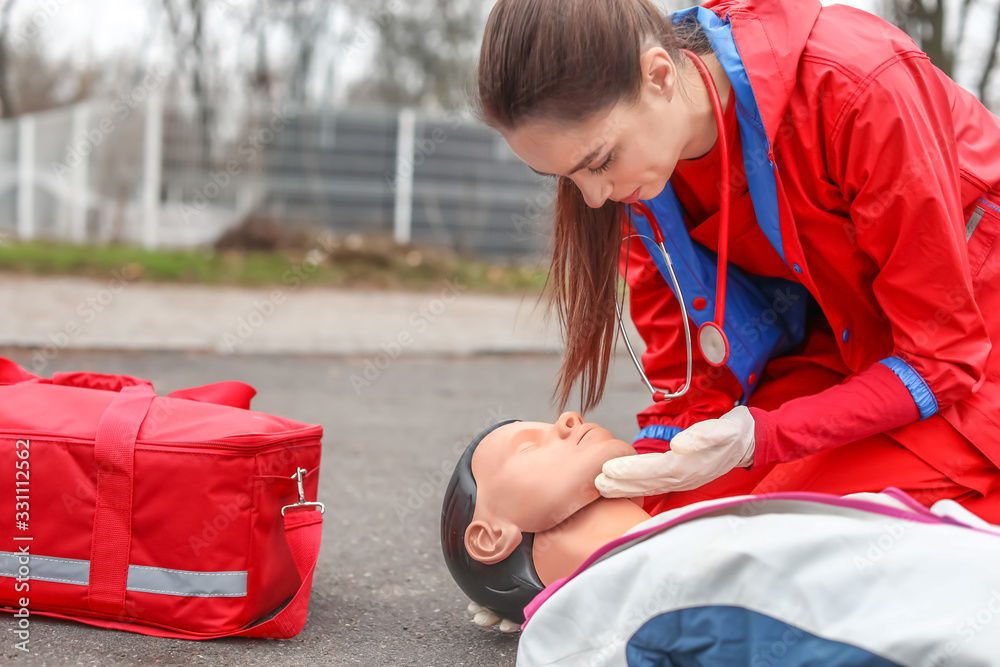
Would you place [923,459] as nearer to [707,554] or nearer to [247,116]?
[707,554]

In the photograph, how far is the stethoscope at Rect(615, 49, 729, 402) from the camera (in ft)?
5.65

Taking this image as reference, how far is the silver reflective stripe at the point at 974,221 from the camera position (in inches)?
68.9

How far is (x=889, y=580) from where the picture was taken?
52.1 inches

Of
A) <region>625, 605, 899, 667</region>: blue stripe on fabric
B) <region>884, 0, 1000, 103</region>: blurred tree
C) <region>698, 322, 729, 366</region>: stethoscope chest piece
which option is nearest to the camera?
<region>625, 605, 899, 667</region>: blue stripe on fabric

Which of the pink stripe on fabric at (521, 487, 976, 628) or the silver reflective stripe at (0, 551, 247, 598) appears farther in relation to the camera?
the silver reflective stripe at (0, 551, 247, 598)

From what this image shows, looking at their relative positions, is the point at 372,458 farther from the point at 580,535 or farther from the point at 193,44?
the point at 193,44

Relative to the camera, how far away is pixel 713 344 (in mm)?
2025

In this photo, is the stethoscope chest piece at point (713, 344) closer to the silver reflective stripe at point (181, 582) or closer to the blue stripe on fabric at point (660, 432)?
the blue stripe on fabric at point (660, 432)

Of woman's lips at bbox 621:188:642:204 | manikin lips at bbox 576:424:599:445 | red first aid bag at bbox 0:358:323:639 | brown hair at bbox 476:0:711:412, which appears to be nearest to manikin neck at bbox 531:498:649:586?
manikin lips at bbox 576:424:599:445

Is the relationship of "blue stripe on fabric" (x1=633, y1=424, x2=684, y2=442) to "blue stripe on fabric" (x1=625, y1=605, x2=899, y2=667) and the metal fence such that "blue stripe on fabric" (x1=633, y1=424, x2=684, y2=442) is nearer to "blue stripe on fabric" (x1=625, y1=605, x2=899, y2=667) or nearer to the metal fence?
"blue stripe on fabric" (x1=625, y1=605, x2=899, y2=667)

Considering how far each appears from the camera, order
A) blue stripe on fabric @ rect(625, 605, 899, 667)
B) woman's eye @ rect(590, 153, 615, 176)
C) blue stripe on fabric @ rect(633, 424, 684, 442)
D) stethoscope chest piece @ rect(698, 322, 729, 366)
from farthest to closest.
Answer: blue stripe on fabric @ rect(633, 424, 684, 442) → stethoscope chest piece @ rect(698, 322, 729, 366) → woman's eye @ rect(590, 153, 615, 176) → blue stripe on fabric @ rect(625, 605, 899, 667)

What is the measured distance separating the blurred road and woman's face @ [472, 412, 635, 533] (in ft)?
1.12

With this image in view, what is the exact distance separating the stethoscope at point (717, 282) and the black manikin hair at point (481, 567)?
1.54 ft

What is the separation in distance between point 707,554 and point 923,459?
59 centimetres
